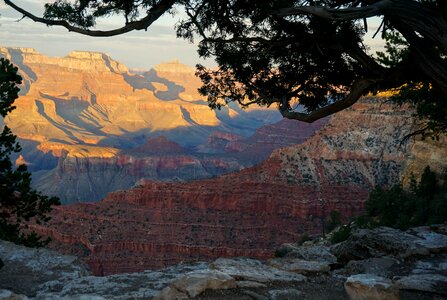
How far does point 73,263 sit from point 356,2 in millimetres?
8571

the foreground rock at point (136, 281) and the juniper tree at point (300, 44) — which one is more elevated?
the juniper tree at point (300, 44)

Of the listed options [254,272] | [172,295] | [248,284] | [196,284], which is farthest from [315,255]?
[172,295]

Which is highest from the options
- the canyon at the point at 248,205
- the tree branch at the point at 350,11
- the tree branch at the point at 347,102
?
the tree branch at the point at 350,11

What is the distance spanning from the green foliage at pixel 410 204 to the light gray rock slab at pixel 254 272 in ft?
71.7

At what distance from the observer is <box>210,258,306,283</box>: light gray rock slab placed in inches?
365

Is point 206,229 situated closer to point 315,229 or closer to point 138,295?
point 315,229

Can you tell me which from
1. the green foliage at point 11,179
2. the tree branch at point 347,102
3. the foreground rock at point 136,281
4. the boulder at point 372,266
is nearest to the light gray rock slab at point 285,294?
the foreground rock at point 136,281

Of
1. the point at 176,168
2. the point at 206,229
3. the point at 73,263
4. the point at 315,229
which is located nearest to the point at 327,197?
the point at 315,229

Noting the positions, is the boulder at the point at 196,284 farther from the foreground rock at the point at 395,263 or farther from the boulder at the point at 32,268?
the boulder at the point at 32,268

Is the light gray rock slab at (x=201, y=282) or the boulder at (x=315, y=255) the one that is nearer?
the light gray rock slab at (x=201, y=282)

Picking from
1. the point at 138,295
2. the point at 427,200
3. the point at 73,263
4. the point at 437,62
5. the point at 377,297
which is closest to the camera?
the point at 377,297

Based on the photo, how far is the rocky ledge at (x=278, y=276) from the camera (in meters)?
8.33

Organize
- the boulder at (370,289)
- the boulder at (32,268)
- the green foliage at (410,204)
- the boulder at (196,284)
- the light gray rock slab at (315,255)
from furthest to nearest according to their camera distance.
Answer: the green foliage at (410,204)
the light gray rock slab at (315,255)
the boulder at (32,268)
the boulder at (196,284)
the boulder at (370,289)

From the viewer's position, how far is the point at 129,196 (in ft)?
222
